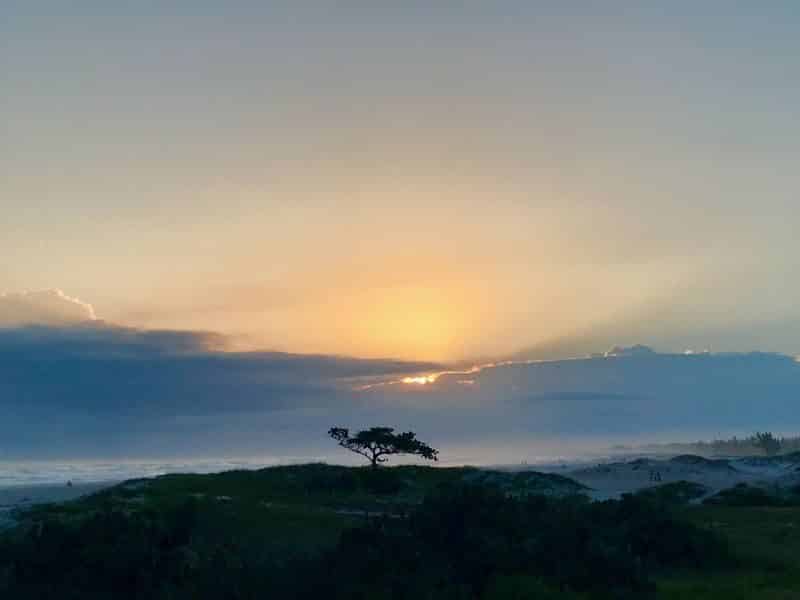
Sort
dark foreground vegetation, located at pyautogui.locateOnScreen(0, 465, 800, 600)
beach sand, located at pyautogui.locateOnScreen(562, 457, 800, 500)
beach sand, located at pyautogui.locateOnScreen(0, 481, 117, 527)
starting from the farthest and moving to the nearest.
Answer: beach sand, located at pyautogui.locateOnScreen(0, 481, 117, 527), beach sand, located at pyautogui.locateOnScreen(562, 457, 800, 500), dark foreground vegetation, located at pyautogui.locateOnScreen(0, 465, 800, 600)

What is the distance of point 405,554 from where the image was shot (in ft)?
57.7

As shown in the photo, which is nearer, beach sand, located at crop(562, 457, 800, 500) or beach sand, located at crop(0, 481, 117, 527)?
beach sand, located at crop(562, 457, 800, 500)

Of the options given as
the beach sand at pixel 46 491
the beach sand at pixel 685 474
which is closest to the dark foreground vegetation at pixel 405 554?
the beach sand at pixel 685 474

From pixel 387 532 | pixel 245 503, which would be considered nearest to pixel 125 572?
pixel 387 532

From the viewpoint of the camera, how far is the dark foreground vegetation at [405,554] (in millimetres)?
16766

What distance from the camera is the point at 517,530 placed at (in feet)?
67.5

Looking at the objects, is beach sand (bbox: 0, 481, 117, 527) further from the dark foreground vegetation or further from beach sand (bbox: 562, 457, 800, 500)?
the dark foreground vegetation

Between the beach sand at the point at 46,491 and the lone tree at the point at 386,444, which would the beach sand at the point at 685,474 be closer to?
the lone tree at the point at 386,444

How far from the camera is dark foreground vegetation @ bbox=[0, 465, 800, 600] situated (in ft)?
55.0

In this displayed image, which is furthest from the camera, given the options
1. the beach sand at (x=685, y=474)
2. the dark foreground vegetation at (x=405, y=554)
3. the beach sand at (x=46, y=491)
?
the beach sand at (x=46, y=491)

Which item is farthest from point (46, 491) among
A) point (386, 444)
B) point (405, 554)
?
point (405, 554)

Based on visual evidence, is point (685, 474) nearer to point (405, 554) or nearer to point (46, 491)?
point (405, 554)

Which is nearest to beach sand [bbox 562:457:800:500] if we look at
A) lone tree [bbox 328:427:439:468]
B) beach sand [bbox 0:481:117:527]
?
lone tree [bbox 328:427:439:468]

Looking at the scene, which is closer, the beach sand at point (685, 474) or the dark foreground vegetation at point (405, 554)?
the dark foreground vegetation at point (405, 554)
